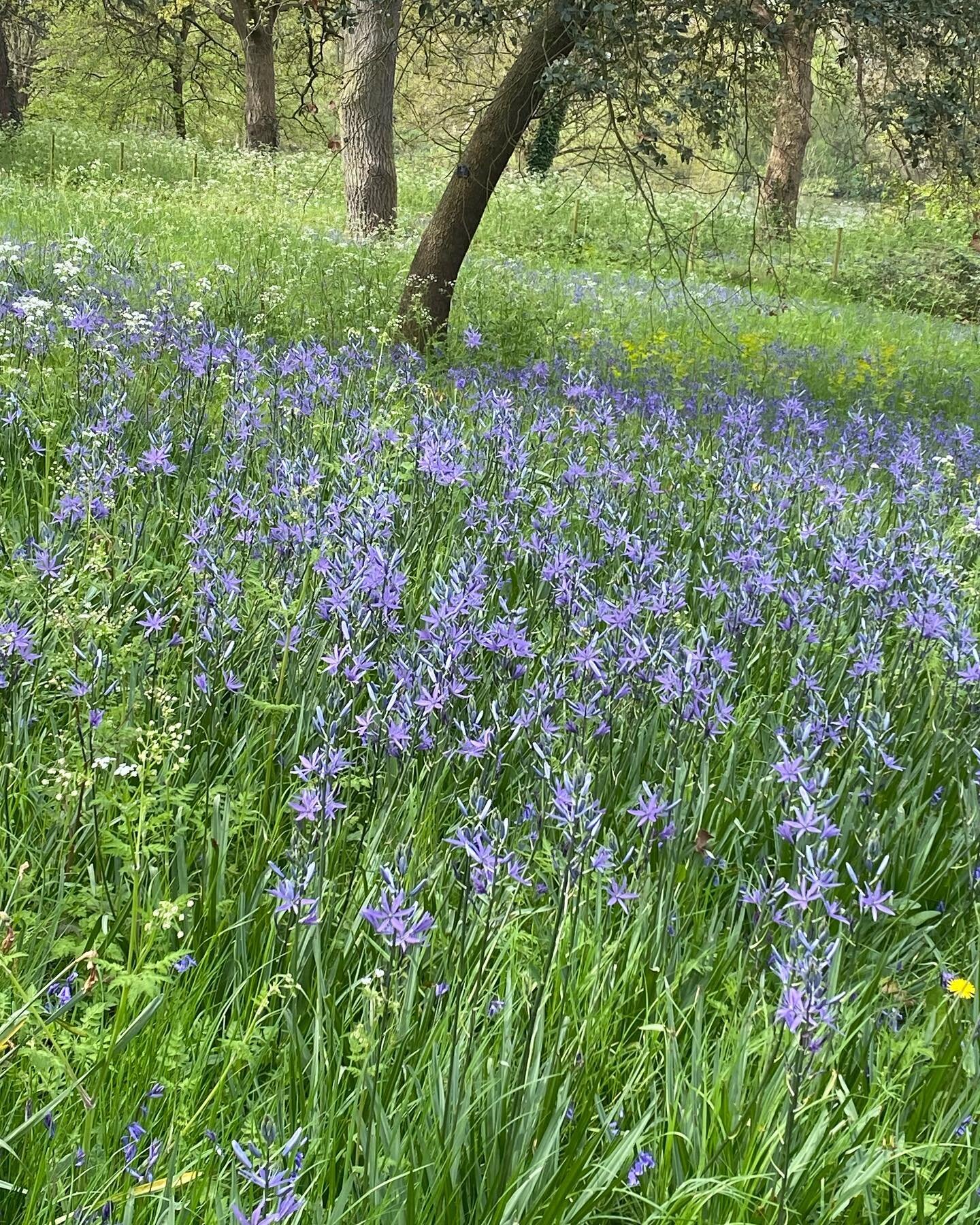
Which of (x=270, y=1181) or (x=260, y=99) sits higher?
(x=260, y=99)

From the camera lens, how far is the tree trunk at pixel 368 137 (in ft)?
34.4

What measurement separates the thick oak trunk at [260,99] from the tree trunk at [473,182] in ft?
58.5

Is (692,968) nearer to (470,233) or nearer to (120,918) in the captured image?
(120,918)

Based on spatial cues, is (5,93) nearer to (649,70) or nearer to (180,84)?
(180,84)

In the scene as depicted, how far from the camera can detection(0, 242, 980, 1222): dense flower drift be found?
1778 millimetres

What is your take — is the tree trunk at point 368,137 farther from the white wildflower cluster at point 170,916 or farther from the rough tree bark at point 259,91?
the rough tree bark at point 259,91

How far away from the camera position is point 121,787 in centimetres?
216

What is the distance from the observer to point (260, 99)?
24500mm

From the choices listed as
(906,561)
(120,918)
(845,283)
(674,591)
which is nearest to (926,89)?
(906,561)

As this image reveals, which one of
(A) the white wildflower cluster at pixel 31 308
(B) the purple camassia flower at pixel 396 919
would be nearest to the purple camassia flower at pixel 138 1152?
(B) the purple camassia flower at pixel 396 919

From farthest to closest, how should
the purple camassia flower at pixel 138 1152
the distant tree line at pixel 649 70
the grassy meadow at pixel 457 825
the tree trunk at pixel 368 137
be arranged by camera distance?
the tree trunk at pixel 368 137, the distant tree line at pixel 649 70, the grassy meadow at pixel 457 825, the purple camassia flower at pixel 138 1152

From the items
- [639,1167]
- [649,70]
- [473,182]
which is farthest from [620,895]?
[473,182]

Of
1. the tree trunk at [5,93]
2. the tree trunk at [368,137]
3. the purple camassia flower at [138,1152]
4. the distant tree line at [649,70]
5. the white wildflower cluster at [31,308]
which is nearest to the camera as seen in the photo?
the purple camassia flower at [138,1152]

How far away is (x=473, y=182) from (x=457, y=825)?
279 inches
